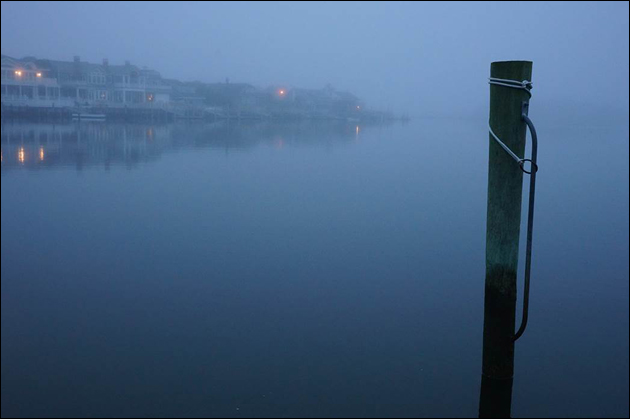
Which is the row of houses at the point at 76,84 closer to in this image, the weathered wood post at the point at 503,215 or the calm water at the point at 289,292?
the calm water at the point at 289,292

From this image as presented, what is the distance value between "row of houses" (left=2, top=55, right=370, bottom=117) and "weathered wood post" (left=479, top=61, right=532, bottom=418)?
233ft

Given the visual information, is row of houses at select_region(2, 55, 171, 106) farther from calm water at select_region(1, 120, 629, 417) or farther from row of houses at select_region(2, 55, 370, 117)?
calm water at select_region(1, 120, 629, 417)

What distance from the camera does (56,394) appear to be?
17.7 ft

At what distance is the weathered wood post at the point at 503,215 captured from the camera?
4.14m

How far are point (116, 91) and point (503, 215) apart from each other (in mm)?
83196

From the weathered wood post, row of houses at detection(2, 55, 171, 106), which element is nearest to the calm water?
the weathered wood post

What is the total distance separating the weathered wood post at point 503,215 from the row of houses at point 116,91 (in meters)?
70.9

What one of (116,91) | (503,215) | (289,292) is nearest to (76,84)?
(116,91)

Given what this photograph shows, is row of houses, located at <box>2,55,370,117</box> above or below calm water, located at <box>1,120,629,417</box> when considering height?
above

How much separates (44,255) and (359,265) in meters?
5.53

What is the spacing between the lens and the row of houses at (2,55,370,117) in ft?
233

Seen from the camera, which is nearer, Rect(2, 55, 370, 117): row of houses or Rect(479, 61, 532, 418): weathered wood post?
Rect(479, 61, 532, 418): weathered wood post

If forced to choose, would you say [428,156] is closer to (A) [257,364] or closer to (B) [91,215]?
(B) [91,215]

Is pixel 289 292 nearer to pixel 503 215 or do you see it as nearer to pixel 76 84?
pixel 503 215
